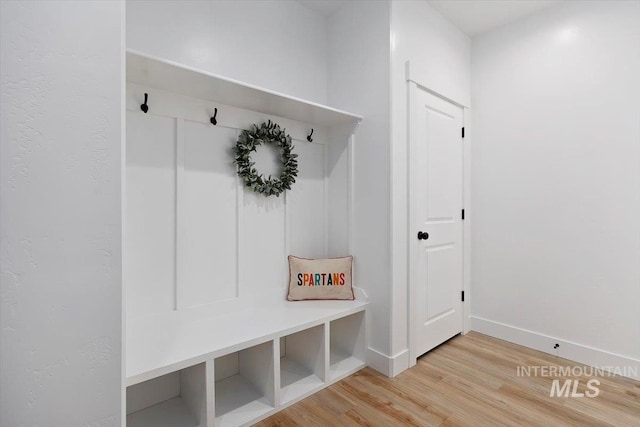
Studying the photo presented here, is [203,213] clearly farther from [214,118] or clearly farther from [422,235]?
[422,235]

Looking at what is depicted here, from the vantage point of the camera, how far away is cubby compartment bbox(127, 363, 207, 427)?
151 centimetres

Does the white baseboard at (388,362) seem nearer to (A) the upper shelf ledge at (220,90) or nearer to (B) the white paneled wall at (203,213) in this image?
(B) the white paneled wall at (203,213)

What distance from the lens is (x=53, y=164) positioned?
2.99 ft

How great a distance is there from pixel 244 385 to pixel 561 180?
2.63 meters

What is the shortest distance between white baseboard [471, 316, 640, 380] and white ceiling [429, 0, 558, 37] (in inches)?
98.8

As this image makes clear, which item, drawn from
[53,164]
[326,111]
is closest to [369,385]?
[326,111]

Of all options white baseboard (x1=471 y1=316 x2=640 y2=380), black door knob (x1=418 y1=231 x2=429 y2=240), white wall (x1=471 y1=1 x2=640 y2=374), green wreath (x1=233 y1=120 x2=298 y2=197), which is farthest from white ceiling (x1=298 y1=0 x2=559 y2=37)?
white baseboard (x1=471 y1=316 x2=640 y2=380)

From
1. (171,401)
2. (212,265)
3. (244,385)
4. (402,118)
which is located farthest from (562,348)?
(171,401)

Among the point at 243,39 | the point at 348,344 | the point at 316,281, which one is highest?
the point at 243,39

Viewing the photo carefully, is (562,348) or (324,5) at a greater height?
(324,5)

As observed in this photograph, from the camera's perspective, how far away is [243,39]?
2002mm

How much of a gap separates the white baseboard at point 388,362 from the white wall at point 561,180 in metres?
1.06

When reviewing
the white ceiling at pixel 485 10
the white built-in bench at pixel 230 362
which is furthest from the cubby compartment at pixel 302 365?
the white ceiling at pixel 485 10

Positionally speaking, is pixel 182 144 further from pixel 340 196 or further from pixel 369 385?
pixel 369 385
